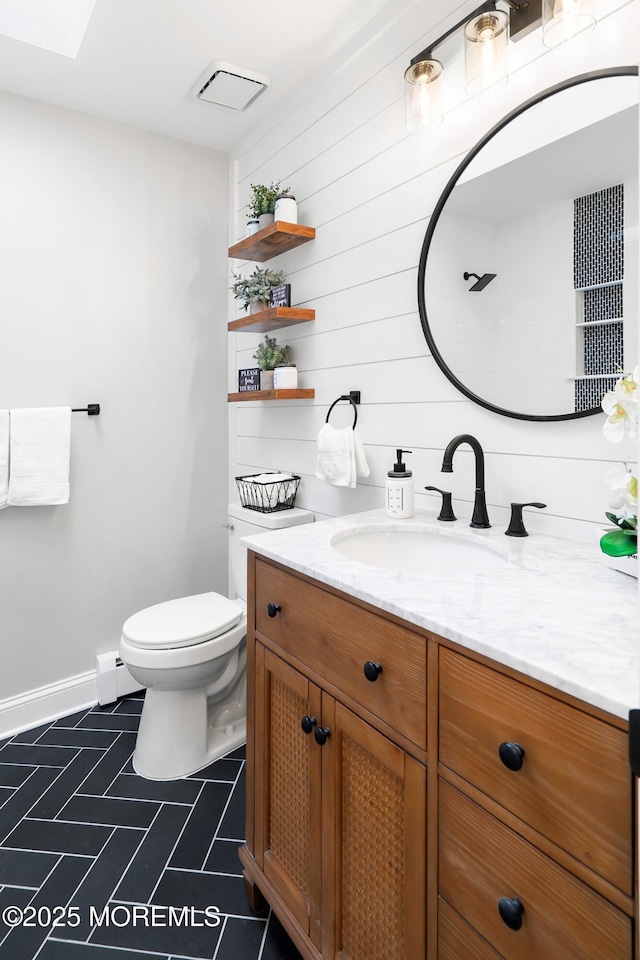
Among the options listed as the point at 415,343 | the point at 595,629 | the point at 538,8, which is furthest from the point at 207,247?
the point at 595,629

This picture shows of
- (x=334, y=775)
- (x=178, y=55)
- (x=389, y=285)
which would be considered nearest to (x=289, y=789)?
(x=334, y=775)

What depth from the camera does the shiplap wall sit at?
1.26 metres

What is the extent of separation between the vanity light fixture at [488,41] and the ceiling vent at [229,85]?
785mm

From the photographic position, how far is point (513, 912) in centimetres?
69

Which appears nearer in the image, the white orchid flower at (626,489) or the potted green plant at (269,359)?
the white orchid flower at (626,489)

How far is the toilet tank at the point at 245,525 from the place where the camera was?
206 cm

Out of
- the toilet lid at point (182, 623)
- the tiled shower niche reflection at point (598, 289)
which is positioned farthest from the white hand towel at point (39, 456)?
the tiled shower niche reflection at point (598, 289)

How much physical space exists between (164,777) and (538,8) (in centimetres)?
246

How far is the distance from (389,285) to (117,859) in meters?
1.90

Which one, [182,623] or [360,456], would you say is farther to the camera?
[182,623]

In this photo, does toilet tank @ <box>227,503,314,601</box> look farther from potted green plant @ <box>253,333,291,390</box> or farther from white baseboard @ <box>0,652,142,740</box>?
white baseboard @ <box>0,652,142,740</box>

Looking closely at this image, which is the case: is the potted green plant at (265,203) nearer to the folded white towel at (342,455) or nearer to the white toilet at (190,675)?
the folded white towel at (342,455)

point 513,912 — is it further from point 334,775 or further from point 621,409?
point 621,409

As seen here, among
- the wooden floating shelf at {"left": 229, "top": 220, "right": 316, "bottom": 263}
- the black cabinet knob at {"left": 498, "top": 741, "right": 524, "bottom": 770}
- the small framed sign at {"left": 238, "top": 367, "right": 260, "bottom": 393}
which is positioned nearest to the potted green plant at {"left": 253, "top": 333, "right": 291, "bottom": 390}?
the small framed sign at {"left": 238, "top": 367, "right": 260, "bottom": 393}
